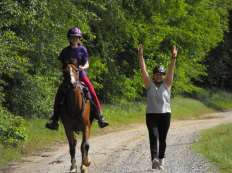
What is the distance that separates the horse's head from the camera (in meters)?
11.7

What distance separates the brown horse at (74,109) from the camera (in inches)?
465

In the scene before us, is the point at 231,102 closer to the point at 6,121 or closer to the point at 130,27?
the point at 130,27

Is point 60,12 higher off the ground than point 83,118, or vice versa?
point 60,12

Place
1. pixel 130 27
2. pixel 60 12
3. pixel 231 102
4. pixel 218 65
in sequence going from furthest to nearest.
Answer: pixel 218 65, pixel 231 102, pixel 130 27, pixel 60 12

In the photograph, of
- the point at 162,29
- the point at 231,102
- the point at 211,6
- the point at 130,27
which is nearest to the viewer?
the point at 130,27

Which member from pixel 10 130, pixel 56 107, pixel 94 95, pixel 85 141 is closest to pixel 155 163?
pixel 85 141

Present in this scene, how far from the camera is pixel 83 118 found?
12.3 metres

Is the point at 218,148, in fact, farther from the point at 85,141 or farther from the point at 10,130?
the point at 10,130

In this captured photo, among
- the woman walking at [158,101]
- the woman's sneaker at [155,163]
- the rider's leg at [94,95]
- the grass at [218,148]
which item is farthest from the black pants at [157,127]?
the grass at [218,148]

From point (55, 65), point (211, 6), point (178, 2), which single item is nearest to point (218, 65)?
point (211, 6)

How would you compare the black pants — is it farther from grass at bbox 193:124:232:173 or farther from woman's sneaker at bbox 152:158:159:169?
grass at bbox 193:124:232:173

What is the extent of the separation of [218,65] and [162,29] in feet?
87.3

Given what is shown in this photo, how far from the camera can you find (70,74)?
38.4 feet

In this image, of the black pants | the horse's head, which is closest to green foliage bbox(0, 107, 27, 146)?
the horse's head
